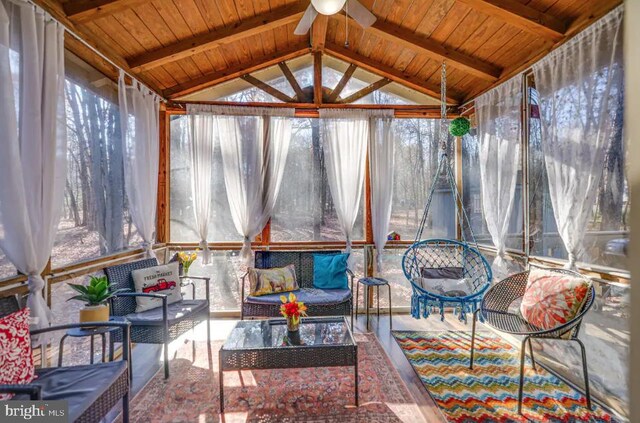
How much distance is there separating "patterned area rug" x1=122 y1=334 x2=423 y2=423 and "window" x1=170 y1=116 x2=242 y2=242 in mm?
1544

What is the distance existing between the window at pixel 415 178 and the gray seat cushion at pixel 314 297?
4.11 ft

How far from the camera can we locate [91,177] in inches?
108

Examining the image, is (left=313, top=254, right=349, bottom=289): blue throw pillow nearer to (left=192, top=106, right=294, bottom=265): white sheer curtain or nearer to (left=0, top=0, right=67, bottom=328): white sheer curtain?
(left=192, top=106, right=294, bottom=265): white sheer curtain

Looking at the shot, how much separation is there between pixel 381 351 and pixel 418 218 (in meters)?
1.78

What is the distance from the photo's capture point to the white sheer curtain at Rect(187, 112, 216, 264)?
3812 millimetres

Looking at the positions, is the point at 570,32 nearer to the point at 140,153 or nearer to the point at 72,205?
the point at 140,153

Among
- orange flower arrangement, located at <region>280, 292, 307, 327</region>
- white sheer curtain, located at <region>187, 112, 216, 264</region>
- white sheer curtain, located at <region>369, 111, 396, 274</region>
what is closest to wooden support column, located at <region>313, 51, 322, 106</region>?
white sheer curtain, located at <region>369, 111, 396, 274</region>

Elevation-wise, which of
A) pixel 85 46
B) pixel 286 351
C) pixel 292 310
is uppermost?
pixel 85 46

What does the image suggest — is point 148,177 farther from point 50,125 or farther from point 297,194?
point 297,194

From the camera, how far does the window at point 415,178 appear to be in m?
4.09

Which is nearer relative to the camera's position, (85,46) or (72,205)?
(72,205)

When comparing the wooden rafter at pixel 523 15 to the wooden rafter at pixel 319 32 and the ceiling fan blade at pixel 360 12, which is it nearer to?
the ceiling fan blade at pixel 360 12

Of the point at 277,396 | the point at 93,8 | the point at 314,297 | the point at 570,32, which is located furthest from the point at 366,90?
the point at 277,396

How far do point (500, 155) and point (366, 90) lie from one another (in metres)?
1.72
